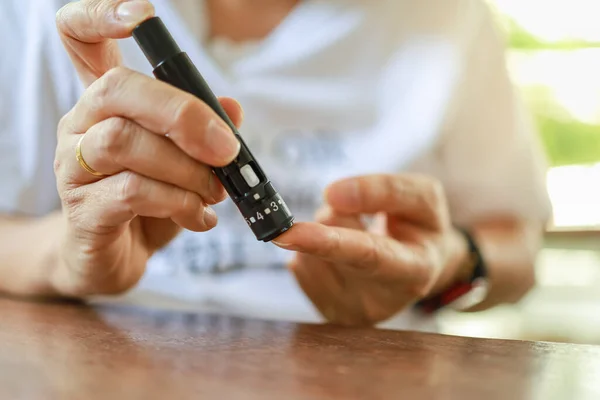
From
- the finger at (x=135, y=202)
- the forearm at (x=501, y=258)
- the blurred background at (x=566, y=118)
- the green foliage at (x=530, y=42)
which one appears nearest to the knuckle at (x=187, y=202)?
the finger at (x=135, y=202)

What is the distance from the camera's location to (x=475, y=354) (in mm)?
346

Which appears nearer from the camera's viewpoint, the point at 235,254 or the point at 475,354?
the point at 475,354

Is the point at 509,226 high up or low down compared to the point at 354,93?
down

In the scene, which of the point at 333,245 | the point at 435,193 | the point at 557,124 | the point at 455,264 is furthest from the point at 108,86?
the point at 557,124

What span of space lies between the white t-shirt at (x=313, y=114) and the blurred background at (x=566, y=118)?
0.74m

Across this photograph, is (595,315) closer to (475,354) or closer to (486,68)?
(486,68)

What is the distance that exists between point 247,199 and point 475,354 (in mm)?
152

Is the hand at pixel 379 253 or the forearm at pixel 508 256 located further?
the forearm at pixel 508 256

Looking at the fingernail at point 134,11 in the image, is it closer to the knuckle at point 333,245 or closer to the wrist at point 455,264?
the knuckle at point 333,245

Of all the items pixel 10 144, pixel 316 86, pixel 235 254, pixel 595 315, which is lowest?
pixel 595 315

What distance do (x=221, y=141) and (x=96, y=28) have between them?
11cm

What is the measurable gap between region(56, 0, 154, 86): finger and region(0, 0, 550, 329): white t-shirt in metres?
0.21

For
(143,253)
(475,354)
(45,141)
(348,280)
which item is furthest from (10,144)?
(475,354)

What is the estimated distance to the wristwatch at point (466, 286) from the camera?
2.25 ft
